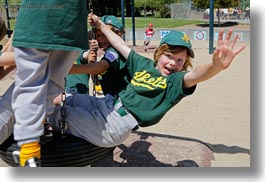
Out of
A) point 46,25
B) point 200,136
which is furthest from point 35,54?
point 200,136

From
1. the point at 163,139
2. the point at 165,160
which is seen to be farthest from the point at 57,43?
the point at 163,139

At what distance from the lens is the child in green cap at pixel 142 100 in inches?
59.6

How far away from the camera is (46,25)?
1243mm

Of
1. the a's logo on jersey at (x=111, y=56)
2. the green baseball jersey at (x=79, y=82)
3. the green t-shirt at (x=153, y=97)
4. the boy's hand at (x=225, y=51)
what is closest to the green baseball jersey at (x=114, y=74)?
the a's logo on jersey at (x=111, y=56)

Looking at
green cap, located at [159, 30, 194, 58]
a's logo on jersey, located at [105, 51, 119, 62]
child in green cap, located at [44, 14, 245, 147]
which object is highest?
green cap, located at [159, 30, 194, 58]

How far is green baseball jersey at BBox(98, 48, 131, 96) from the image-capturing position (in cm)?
194

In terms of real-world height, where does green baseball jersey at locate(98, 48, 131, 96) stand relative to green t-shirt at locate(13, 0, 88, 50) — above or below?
below

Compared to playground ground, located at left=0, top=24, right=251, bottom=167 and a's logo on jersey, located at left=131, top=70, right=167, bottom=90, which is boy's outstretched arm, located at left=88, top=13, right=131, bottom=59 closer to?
a's logo on jersey, located at left=131, top=70, right=167, bottom=90

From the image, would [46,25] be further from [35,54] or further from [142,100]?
[142,100]

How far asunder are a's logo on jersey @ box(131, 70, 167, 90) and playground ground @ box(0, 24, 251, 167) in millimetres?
797

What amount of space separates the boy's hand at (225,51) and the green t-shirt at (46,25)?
1.63 feet

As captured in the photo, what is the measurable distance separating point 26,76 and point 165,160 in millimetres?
1417

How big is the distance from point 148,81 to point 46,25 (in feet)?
1.92

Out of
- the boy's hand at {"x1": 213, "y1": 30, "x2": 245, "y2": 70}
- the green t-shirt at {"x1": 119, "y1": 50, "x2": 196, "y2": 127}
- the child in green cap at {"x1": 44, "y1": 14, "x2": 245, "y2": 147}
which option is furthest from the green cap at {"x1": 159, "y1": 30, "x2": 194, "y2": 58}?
the boy's hand at {"x1": 213, "y1": 30, "x2": 245, "y2": 70}
